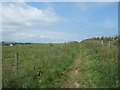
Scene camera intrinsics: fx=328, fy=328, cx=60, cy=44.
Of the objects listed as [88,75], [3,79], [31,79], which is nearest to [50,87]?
[31,79]

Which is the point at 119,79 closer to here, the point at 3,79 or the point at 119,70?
the point at 119,70

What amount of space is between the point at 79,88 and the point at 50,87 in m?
1.55

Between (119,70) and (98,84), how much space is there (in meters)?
3.54

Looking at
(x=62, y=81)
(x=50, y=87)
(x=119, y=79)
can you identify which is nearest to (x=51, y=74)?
(x=62, y=81)

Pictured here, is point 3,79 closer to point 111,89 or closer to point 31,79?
point 31,79

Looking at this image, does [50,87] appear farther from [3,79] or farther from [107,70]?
[107,70]

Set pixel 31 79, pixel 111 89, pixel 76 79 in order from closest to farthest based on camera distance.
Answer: pixel 111 89, pixel 31 79, pixel 76 79

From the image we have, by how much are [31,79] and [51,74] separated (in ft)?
7.88

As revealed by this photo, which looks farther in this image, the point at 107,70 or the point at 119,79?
the point at 107,70

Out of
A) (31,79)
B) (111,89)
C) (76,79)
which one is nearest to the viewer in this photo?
(111,89)

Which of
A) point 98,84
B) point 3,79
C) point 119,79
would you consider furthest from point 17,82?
point 119,79

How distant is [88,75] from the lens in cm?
2056

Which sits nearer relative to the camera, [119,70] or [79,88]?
[79,88]

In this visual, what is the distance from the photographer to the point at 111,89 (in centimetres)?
1700
